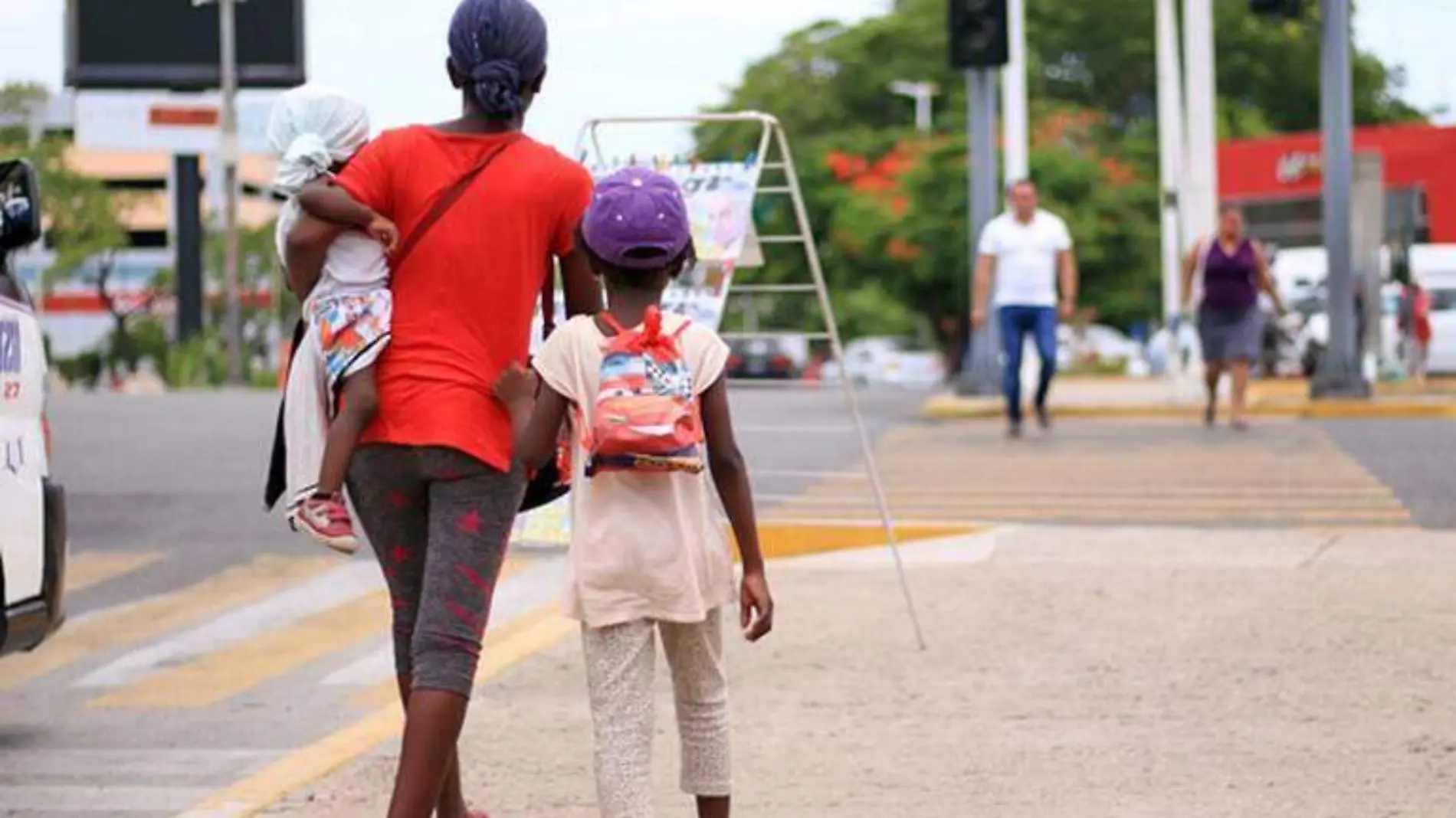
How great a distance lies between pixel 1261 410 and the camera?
24016 millimetres

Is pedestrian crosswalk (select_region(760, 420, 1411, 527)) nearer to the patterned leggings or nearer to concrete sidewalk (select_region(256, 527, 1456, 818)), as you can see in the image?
concrete sidewalk (select_region(256, 527, 1456, 818))

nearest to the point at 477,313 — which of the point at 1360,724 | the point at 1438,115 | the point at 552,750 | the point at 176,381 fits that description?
the point at 552,750

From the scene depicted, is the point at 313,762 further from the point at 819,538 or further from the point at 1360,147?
the point at 1360,147

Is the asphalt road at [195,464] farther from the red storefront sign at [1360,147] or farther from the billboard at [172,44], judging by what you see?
the red storefront sign at [1360,147]

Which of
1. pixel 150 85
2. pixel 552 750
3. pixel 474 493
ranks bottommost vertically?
pixel 552 750

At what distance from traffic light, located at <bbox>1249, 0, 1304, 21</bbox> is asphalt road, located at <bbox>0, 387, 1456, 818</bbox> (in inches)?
124

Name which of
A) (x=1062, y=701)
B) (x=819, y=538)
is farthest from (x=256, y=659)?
(x=819, y=538)

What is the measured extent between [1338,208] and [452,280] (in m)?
19.6

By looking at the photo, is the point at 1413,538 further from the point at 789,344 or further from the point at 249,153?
the point at 249,153

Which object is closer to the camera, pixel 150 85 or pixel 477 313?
pixel 477 313

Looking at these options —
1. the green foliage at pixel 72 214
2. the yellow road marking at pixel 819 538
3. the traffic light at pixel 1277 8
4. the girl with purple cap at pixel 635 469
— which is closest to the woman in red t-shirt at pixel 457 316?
the girl with purple cap at pixel 635 469

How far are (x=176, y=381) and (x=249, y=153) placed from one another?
197 feet

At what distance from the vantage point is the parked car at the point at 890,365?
66.6m

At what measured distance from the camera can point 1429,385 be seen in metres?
29.2
